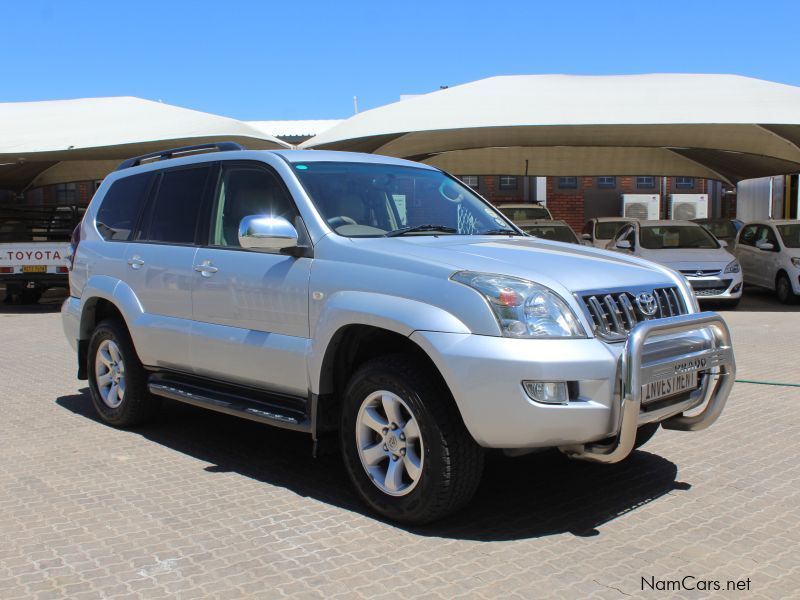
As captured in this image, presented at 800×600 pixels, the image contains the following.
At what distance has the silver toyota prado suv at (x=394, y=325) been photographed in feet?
12.1

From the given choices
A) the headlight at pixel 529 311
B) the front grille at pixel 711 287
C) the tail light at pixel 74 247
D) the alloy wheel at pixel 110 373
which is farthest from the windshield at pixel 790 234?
the headlight at pixel 529 311

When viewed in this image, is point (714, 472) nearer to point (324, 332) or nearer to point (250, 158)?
point (324, 332)

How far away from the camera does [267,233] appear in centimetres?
436

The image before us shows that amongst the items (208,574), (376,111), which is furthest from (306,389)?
(376,111)

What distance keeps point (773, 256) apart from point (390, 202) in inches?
518

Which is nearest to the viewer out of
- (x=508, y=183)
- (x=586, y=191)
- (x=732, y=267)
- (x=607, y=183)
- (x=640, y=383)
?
(x=640, y=383)

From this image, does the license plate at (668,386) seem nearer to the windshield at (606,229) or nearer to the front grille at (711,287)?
the front grille at (711,287)

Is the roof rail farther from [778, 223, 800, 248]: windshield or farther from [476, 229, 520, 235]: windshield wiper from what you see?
[778, 223, 800, 248]: windshield

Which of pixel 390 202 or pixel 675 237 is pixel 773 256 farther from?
pixel 390 202

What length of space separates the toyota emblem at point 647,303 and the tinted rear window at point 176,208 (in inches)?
111

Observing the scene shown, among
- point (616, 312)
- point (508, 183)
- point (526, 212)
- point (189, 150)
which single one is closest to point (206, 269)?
point (189, 150)

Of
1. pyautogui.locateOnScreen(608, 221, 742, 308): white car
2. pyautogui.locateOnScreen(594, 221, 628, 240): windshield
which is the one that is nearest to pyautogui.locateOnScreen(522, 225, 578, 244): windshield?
pyautogui.locateOnScreen(608, 221, 742, 308): white car

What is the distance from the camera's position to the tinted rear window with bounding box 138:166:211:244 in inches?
215

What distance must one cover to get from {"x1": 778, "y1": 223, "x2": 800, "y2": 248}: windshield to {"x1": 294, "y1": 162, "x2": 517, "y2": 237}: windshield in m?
12.3
